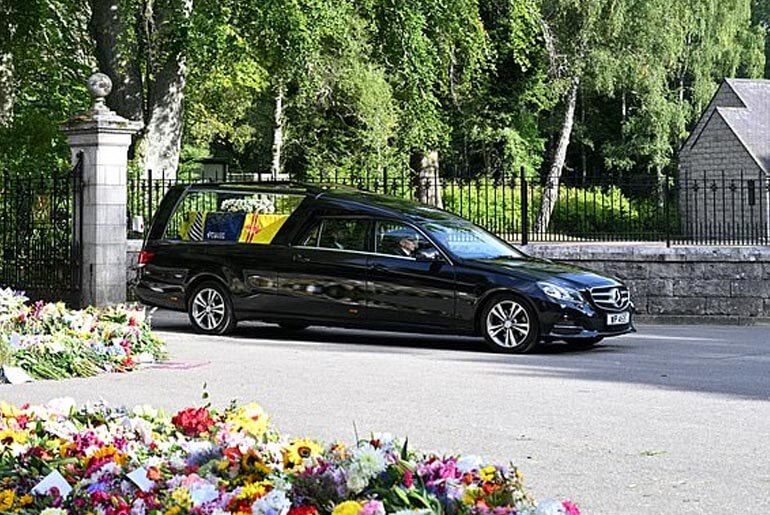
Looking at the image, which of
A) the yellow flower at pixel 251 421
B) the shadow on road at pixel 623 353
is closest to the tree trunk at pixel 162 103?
the shadow on road at pixel 623 353

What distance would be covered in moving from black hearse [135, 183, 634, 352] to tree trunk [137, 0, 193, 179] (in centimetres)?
716

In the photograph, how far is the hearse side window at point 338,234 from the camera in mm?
14930

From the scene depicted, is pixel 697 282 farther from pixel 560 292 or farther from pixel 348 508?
pixel 348 508

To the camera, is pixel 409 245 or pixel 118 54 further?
pixel 118 54

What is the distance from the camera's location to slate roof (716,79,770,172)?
46438 mm

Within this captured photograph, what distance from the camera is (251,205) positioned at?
628 inches

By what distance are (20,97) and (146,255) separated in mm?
14950

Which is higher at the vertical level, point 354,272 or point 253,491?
point 354,272

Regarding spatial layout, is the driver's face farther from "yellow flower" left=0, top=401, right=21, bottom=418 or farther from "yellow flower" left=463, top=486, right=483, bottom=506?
"yellow flower" left=463, top=486, right=483, bottom=506

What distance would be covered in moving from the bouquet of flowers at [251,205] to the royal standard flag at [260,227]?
0.33ft

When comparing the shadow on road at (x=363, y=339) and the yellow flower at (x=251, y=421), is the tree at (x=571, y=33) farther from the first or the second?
the yellow flower at (x=251, y=421)

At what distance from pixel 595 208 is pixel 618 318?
24.0 ft

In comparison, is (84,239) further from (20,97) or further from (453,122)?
(453,122)

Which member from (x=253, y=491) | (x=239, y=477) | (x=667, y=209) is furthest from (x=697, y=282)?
(x=253, y=491)
